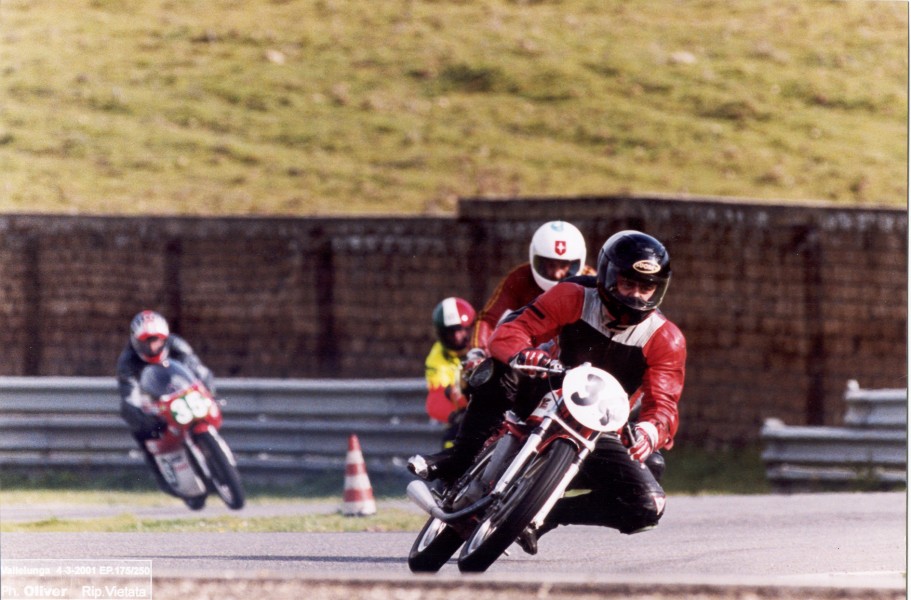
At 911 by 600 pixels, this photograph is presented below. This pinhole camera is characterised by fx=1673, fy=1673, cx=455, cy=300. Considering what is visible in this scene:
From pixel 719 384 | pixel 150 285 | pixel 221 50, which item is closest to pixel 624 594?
pixel 719 384

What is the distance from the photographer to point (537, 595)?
23.6ft

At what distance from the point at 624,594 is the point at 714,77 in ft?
79.3

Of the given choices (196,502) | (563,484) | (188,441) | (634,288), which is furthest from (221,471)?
(563,484)

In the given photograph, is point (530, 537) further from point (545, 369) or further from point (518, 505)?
point (545, 369)

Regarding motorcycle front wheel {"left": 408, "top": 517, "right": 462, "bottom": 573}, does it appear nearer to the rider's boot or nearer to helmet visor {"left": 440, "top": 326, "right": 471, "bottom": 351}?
the rider's boot

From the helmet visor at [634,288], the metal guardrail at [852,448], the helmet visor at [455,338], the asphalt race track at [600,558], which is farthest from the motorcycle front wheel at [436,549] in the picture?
Result: the metal guardrail at [852,448]

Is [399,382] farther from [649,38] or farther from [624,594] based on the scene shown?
[649,38]

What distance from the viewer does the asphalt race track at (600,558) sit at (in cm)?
732

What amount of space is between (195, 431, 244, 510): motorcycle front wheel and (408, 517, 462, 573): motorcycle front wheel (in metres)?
5.17

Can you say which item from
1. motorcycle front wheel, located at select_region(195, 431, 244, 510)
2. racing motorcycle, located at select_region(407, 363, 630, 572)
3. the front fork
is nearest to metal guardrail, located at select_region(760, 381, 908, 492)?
motorcycle front wheel, located at select_region(195, 431, 244, 510)

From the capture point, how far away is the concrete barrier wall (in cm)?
1686

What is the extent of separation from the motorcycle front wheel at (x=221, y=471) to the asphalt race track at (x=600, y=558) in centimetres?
25

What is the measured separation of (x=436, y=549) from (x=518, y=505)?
3.53 ft

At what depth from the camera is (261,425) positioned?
1589 cm
